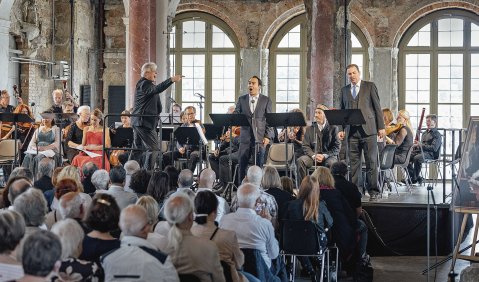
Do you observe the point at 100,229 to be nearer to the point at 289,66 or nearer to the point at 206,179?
the point at 206,179

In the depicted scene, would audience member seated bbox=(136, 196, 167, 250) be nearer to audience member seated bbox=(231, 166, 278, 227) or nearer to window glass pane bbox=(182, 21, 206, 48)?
audience member seated bbox=(231, 166, 278, 227)

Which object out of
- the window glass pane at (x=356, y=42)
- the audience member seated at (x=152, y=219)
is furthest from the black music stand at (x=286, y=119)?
the window glass pane at (x=356, y=42)

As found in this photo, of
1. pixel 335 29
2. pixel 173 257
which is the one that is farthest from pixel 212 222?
pixel 335 29

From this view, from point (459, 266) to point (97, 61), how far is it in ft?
42.9

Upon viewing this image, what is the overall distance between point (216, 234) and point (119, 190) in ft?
7.18

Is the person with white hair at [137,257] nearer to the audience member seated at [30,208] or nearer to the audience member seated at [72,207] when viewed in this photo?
the audience member seated at [30,208]

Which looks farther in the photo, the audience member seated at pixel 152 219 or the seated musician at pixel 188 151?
the seated musician at pixel 188 151

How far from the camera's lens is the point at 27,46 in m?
19.7

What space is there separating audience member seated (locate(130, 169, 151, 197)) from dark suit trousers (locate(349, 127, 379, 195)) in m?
3.76

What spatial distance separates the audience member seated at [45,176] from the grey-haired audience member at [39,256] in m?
5.13

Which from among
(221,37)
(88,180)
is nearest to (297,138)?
(88,180)

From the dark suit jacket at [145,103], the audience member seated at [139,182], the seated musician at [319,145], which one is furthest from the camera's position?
the seated musician at [319,145]

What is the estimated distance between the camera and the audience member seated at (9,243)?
172 inches

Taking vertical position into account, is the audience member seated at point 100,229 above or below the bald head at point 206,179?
below
